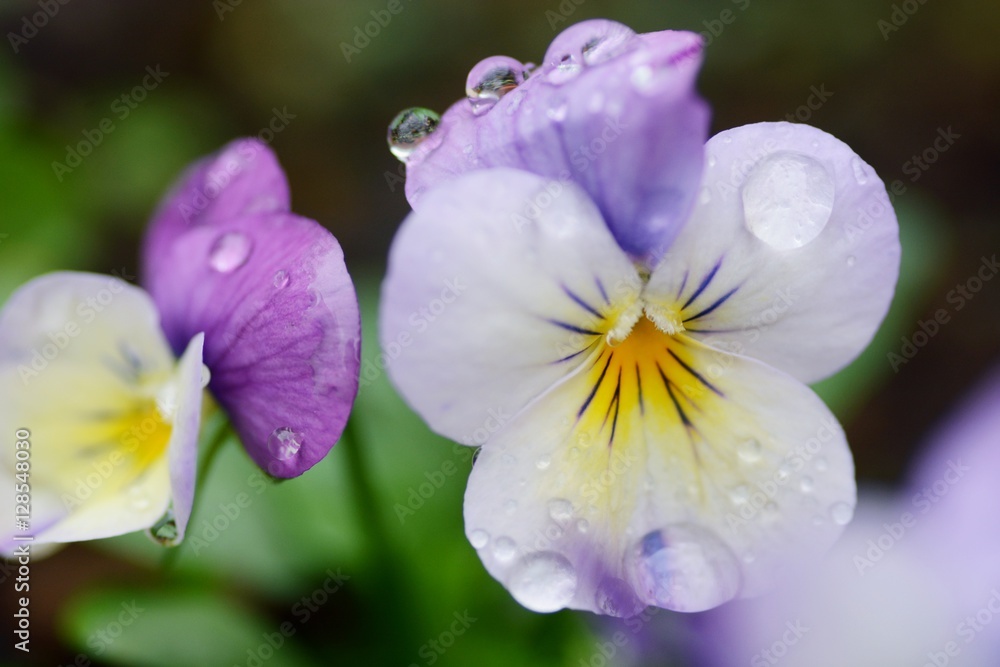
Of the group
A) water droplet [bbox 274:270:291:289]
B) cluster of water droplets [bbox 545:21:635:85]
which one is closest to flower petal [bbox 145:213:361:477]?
water droplet [bbox 274:270:291:289]

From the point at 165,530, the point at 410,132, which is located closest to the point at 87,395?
the point at 165,530

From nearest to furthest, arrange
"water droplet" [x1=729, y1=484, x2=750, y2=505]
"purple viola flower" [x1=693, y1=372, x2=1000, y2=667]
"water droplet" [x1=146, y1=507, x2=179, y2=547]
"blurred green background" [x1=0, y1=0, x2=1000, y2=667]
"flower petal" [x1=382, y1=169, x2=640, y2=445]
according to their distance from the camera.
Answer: "flower petal" [x1=382, y1=169, x2=640, y2=445] → "water droplet" [x1=729, y1=484, x2=750, y2=505] → "water droplet" [x1=146, y1=507, x2=179, y2=547] → "purple viola flower" [x1=693, y1=372, x2=1000, y2=667] → "blurred green background" [x1=0, y1=0, x2=1000, y2=667]

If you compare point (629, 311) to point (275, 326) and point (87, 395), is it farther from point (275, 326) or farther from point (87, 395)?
point (87, 395)

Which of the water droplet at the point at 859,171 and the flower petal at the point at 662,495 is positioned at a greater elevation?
the water droplet at the point at 859,171

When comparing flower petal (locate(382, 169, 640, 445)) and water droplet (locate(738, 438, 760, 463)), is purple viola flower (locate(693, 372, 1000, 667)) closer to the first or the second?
water droplet (locate(738, 438, 760, 463))

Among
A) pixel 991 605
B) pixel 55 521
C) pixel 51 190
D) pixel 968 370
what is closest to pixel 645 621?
pixel 991 605

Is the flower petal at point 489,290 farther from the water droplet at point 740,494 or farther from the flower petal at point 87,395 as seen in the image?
the flower petal at point 87,395

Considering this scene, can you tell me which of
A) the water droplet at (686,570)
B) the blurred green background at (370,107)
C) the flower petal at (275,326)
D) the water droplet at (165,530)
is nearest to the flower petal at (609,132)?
the flower petal at (275,326)
